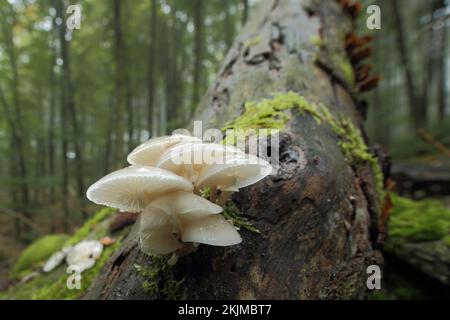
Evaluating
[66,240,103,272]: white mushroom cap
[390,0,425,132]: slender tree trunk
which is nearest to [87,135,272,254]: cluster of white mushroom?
[66,240,103,272]: white mushroom cap

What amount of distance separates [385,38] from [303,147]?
19.3 metres

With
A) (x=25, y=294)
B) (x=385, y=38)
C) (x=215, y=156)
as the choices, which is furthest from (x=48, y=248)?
(x=385, y=38)

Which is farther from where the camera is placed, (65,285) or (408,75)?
(408,75)

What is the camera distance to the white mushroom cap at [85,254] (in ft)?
7.84

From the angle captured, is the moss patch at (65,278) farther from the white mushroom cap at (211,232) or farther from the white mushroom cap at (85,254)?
the white mushroom cap at (211,232)

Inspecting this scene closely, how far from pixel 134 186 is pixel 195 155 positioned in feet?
0.89

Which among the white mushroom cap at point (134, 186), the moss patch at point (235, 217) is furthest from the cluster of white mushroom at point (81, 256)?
the moss patch at point (235, 217)

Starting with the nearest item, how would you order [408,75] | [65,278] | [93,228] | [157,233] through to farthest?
1. [157,233]
2. [65,278]
3. [93,228]
4. [408,75]

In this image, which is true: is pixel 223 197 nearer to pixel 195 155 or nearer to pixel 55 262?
pixel 195 155

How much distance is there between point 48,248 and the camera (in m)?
3.70

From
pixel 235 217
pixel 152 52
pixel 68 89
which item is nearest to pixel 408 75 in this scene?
pixel 152 52

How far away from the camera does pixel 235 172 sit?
1.27 m

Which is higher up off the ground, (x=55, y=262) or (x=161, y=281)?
(x=161, y=281)

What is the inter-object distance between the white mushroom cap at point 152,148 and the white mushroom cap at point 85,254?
1432mm
